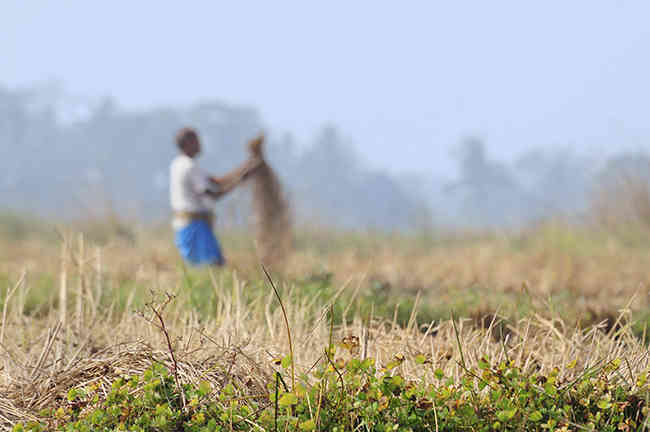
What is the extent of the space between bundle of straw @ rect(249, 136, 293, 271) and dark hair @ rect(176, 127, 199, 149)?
3.37 ft

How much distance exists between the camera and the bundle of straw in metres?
8.08

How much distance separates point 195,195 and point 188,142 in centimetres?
56

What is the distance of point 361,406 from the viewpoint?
2.86 meters

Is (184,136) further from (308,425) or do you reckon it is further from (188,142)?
(308,425)

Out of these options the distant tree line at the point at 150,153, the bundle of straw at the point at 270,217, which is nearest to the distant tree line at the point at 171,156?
the distant tree line at the point at 150,153

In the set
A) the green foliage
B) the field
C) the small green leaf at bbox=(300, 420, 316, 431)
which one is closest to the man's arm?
the field

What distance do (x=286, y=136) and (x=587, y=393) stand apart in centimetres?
8881

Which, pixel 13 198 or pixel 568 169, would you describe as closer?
pixel 13 198

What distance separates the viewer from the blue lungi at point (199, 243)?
288 inches

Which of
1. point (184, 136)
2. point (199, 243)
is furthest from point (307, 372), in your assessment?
point (184, 136)

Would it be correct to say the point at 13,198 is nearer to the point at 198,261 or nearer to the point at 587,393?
the point at 198,261

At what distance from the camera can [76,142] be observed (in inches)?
3556

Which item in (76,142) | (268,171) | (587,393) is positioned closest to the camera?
(587,393)

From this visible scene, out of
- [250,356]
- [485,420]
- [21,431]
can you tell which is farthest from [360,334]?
[21,431]
